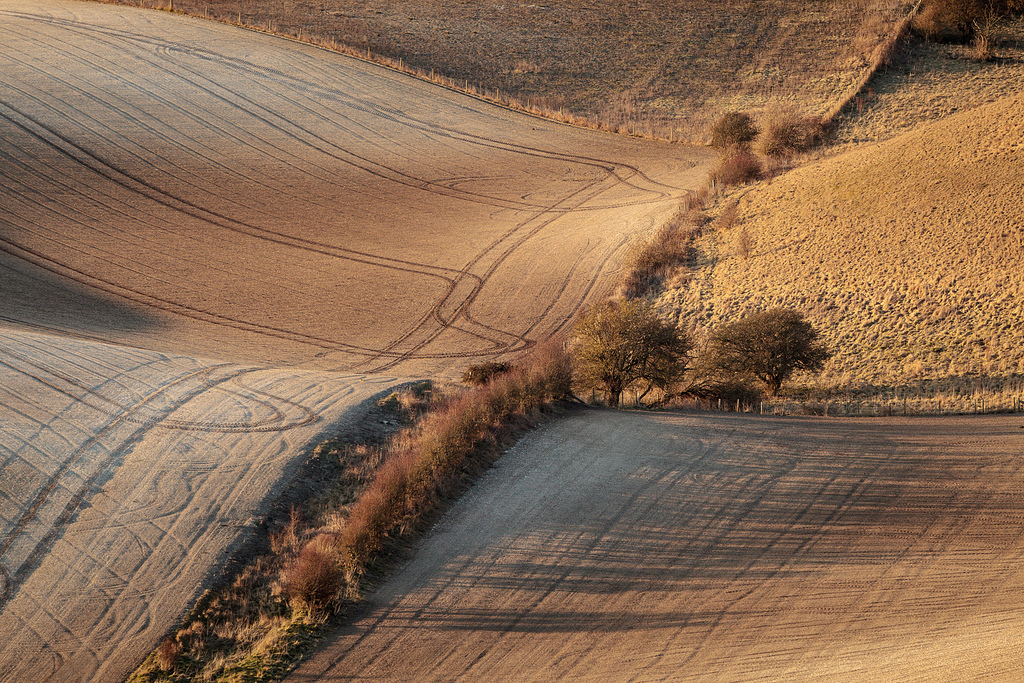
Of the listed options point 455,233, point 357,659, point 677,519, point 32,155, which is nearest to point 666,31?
point 455,233

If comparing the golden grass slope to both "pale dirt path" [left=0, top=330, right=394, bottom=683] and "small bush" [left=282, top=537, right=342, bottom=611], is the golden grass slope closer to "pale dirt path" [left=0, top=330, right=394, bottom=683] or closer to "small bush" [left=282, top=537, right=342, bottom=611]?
"pale dirt path" [left=0, top=330, right=394, bottom=683]

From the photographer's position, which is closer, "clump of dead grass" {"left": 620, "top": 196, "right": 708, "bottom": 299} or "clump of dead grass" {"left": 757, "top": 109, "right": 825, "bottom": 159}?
"clump of dead grass" {"left": 620, "top": 196, "right": 708, "bottom": 299}

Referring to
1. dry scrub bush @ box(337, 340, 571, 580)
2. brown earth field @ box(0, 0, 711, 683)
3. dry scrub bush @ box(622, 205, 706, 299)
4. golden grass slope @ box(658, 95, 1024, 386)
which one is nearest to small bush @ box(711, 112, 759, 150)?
brown earth field @ box(0, 0, 711, 683)

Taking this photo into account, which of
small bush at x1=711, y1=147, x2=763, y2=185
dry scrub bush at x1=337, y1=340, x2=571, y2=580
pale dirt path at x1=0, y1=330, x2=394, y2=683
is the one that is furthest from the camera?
small bush at x1=711, y1=147, x2=763, y2=185

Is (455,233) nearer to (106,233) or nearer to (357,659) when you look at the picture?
(106,233)

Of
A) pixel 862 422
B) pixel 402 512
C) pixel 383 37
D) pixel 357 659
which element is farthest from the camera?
pixel 383 37

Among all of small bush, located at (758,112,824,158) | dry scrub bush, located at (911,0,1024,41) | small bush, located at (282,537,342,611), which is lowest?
small bush, located at (282,537,342,611)
